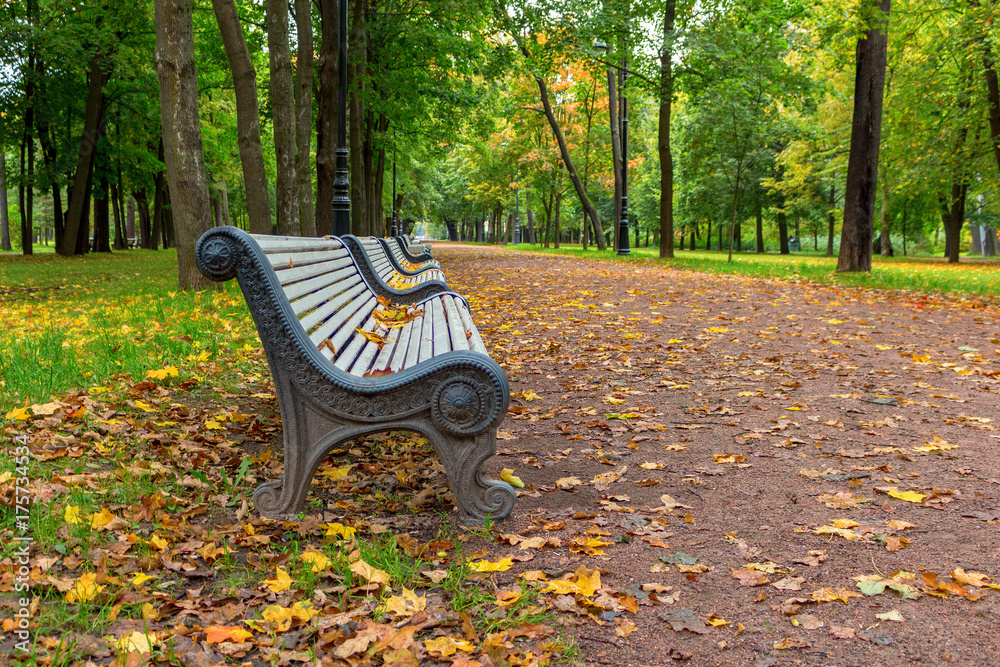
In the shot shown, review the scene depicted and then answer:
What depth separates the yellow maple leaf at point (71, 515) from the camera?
102 inches

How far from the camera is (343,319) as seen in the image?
12.6 feet

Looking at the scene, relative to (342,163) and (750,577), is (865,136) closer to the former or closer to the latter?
(342,163)

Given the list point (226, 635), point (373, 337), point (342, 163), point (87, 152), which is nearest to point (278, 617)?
point (226, 635)

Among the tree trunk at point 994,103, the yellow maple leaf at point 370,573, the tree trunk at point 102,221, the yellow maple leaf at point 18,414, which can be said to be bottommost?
the yellow maple leaf at point 370,573

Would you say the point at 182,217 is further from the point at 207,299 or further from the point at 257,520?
the point at 257,520

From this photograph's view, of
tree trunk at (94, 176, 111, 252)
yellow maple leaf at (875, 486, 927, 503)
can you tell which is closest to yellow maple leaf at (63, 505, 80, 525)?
yellow maple leaf at (875, 486, 927, 503)

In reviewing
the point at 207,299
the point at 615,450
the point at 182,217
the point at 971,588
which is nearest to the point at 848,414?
the point at 615,450

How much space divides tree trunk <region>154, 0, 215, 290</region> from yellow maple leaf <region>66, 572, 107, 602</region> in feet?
22.9

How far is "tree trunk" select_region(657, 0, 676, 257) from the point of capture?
1831 centimetres

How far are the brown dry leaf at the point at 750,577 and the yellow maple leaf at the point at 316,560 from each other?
1.45m

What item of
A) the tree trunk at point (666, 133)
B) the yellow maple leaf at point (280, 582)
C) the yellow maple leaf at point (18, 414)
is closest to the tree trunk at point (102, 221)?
the tree trunk at point (666, 133)

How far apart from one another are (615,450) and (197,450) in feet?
7.17

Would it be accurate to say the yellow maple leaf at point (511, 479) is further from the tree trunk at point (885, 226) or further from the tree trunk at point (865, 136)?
the tree trunk at point (885, 226)

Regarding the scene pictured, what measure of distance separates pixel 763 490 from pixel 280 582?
2.15m
